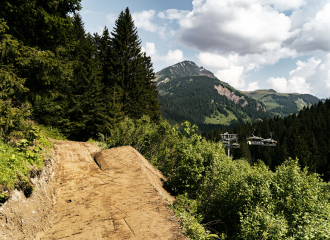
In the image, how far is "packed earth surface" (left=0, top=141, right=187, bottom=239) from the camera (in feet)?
16.3

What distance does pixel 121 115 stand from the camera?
77.3ft

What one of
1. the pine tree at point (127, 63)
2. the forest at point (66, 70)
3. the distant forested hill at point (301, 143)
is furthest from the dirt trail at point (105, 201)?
the distant forested hill at point (301, 143)

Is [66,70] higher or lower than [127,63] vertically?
lower

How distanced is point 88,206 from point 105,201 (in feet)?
2.08

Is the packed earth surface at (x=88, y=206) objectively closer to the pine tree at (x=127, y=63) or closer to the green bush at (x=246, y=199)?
the green bush at (x=246, y=199)

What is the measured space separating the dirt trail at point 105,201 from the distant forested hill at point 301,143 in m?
45.0

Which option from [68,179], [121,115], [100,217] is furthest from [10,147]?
[121,115]

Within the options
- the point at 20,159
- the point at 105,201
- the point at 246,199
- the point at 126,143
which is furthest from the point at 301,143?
the point at 20,159

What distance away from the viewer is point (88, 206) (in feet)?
21.6

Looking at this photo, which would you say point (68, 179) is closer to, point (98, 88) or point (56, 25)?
point (56, 25)

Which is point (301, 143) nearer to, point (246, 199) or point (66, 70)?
point (246, 199)

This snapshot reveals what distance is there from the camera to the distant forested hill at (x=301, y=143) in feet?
183

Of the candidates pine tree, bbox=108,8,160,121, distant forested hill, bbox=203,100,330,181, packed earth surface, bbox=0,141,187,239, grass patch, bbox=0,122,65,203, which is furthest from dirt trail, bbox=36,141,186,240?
distant forested hill, bbox=203,100,330,181

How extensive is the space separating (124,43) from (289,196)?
2572cm
